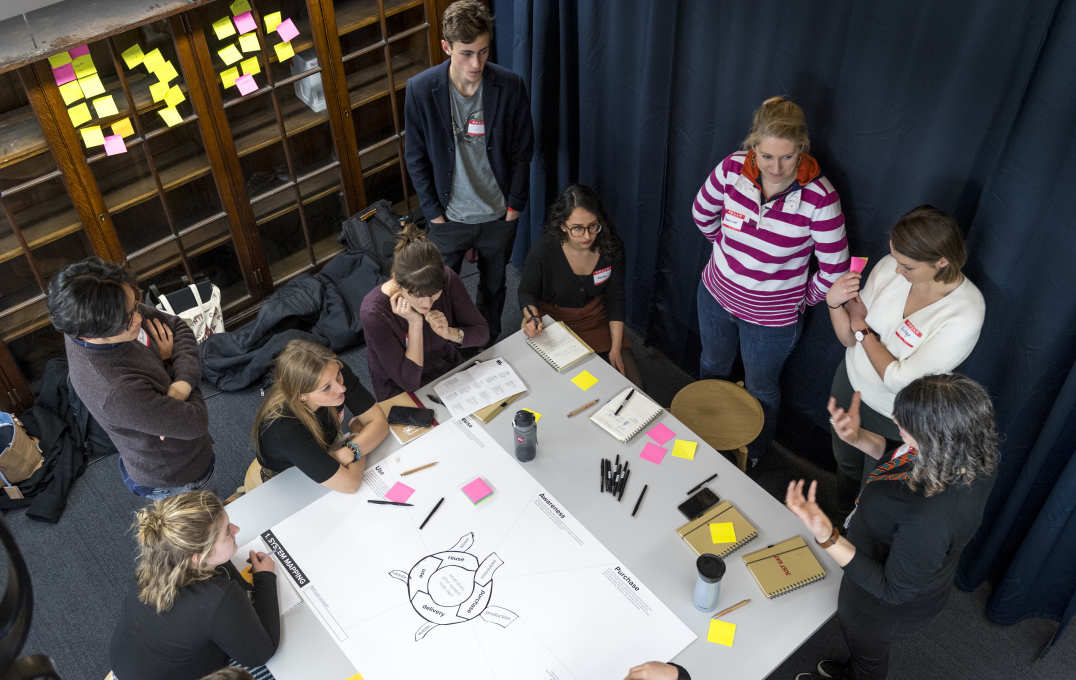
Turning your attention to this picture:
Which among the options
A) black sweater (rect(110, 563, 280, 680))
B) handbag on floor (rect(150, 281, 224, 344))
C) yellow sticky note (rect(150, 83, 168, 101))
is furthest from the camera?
handbag on floor (rect(150, 281, 224, 344))

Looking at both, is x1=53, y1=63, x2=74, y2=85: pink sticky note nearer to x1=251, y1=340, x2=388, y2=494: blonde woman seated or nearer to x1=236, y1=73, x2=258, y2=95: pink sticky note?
x1=236, y1=73, x2=258, y2=95: pink sticky note

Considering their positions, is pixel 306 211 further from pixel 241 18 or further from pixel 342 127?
pixel 241 18

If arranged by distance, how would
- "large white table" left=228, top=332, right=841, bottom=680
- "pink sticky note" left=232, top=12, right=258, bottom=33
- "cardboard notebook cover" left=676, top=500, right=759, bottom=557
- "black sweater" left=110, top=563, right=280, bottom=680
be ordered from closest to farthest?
1. "black sweater" left=110, top=563, right=280, bottom=680
2. "large white table" left=228, top=332, right=841, bottom=680
3. "cardboard notebook cover" left=676, top=500, right=759, bottom=557
4. "pink sticky note" left=232, top=12, right=258, bottom=33

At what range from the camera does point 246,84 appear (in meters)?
3.88

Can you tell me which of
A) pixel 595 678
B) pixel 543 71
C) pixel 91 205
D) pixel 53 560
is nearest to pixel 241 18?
pixel 91 205

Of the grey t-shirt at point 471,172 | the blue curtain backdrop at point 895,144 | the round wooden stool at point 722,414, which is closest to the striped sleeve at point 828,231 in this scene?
the blue curtain backdrop at point 895,144

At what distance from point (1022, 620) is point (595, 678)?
2.01m

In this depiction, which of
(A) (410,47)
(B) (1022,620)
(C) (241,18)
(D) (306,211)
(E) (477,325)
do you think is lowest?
(B) (1022,620)

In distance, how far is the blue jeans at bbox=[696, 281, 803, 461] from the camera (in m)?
3.31

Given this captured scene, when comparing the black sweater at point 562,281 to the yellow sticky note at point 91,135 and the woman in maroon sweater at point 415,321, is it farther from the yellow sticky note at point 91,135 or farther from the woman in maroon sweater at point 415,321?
the yellow sticky note at point 91,135

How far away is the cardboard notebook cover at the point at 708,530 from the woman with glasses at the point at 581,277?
3.30 ft

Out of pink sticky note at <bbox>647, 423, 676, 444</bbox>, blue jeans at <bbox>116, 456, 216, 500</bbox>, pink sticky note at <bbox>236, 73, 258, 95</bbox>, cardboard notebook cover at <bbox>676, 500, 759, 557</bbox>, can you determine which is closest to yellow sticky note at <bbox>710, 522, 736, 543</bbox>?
cardboard notebook cover at <bbox>676, 500, 759, 557</bbox>

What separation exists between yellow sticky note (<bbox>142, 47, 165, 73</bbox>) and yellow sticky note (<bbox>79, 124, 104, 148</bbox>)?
0.34 meters

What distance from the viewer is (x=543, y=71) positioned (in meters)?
3.93
